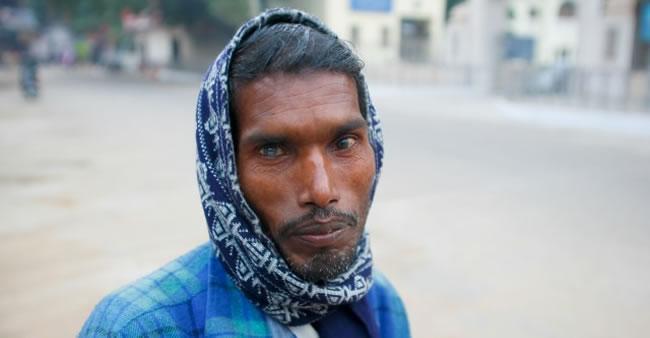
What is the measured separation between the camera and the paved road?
3896 millimetres

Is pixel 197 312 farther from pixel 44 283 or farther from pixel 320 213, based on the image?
pixel 44 283

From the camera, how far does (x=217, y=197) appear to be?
1183 millimetres

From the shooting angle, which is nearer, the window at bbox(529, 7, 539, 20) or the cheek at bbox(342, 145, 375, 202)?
the cheek at bbox(342, 145, 375, 202)

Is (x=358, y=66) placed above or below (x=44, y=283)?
above

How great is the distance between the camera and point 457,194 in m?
6.93

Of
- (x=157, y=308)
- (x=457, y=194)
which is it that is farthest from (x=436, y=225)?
(x=157, y=308)

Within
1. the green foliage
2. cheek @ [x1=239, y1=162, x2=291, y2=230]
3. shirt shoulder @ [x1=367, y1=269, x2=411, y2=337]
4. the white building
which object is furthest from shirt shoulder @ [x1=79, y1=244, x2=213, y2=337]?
the white building

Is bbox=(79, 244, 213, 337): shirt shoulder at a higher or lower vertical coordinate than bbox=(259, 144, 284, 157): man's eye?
lower

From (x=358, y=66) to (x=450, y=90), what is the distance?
72.0 feet

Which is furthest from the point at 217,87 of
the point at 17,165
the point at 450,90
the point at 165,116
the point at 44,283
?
the point at 450,90

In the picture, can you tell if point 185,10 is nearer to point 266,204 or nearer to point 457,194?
point 457,194

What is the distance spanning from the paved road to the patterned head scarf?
8.53 feet

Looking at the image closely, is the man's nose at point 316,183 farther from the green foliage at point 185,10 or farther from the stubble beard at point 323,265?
the green foliage at point 185,10

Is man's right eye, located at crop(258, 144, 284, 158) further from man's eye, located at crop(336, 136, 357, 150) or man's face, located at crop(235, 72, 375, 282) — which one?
man's eye, located at crop(336, 136, 357, 150)
